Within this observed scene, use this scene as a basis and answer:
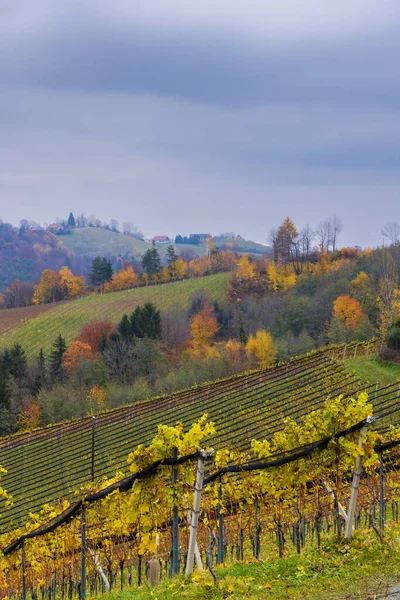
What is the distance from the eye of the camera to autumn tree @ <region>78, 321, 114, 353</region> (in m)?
71.0

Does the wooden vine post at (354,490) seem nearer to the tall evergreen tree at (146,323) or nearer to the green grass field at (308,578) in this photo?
the green grass field at (308,578)

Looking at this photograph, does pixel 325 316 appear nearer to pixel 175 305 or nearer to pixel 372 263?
pixel 372 263

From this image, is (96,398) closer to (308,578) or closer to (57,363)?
(57,363)

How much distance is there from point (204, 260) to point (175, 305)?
3562 cm

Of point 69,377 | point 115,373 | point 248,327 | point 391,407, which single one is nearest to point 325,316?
point 248,327

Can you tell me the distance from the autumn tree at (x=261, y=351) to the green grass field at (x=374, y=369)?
2088 cm

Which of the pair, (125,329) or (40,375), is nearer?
(40,375)

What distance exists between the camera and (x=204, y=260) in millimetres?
122562

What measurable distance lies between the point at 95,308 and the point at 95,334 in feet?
52.7

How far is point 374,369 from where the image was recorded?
33.6m

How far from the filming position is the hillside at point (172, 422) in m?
29.8

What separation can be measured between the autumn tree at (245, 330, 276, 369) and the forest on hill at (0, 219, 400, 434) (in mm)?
123

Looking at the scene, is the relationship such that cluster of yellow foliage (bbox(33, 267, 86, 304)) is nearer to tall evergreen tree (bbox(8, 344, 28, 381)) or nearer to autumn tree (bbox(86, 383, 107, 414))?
tall evergreen tree (bbox(8, 344, 28, 381))

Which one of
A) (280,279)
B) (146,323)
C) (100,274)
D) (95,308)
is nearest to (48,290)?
(100,274)
